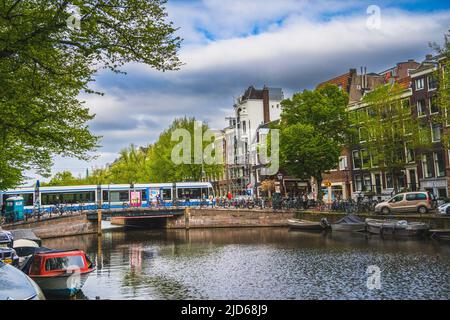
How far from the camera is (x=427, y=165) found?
56.2 m

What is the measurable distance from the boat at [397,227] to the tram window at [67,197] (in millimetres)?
39457

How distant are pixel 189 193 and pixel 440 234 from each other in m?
39.0

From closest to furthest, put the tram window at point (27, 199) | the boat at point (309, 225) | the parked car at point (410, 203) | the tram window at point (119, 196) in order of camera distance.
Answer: the parked car at point (410, 203)
the boat at point (309, 225)
the tram window at point (27, 199)
the tram window at point (119, 196)

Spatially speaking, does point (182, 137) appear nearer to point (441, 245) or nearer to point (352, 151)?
point (352, 151)

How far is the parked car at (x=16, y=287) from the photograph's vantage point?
742 cm

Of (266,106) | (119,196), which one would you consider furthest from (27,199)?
(266,106)

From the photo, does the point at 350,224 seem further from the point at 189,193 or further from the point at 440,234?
the point at 189,193

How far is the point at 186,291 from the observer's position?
22203 mm

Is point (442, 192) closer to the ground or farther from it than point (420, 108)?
closer to the ground

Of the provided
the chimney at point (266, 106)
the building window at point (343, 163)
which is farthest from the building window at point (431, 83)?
the chimney at point (266, 106)

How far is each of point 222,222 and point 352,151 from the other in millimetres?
22137

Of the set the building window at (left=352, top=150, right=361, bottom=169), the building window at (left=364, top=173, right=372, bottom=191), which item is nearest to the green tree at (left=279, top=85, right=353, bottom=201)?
the building window at (left=352, top=150, right=361, bottom=169)

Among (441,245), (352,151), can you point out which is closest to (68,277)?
(441,245)

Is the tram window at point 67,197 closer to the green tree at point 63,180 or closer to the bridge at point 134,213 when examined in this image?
the bridge at point 134,213
